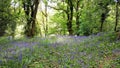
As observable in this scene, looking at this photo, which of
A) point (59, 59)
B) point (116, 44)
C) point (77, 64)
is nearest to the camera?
point (77, 64)

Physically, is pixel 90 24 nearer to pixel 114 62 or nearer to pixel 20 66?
pixel 114 62

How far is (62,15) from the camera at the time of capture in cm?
4088

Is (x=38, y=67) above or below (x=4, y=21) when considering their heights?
below

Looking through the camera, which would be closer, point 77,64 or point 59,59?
point 77,64

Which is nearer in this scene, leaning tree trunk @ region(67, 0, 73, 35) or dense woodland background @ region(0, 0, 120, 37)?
dense woodland background @ region(0, 0, 120, 37)

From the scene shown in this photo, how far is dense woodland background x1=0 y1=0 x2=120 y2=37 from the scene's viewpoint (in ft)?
55.9

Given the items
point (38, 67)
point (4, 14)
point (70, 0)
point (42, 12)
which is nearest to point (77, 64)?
point (38, 67)

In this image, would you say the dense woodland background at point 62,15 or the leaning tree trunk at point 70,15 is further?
the leaning tree trunk at point 70,15

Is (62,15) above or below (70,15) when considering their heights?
below

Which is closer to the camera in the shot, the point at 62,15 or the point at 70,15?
the point at 70,15

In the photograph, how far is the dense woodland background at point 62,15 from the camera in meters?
17.0

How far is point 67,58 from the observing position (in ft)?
28.4

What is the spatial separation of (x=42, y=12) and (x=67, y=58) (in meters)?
41.5

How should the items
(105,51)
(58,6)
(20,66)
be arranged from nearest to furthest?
1. (20,66)
2. (105,51)
3. (58,6)
